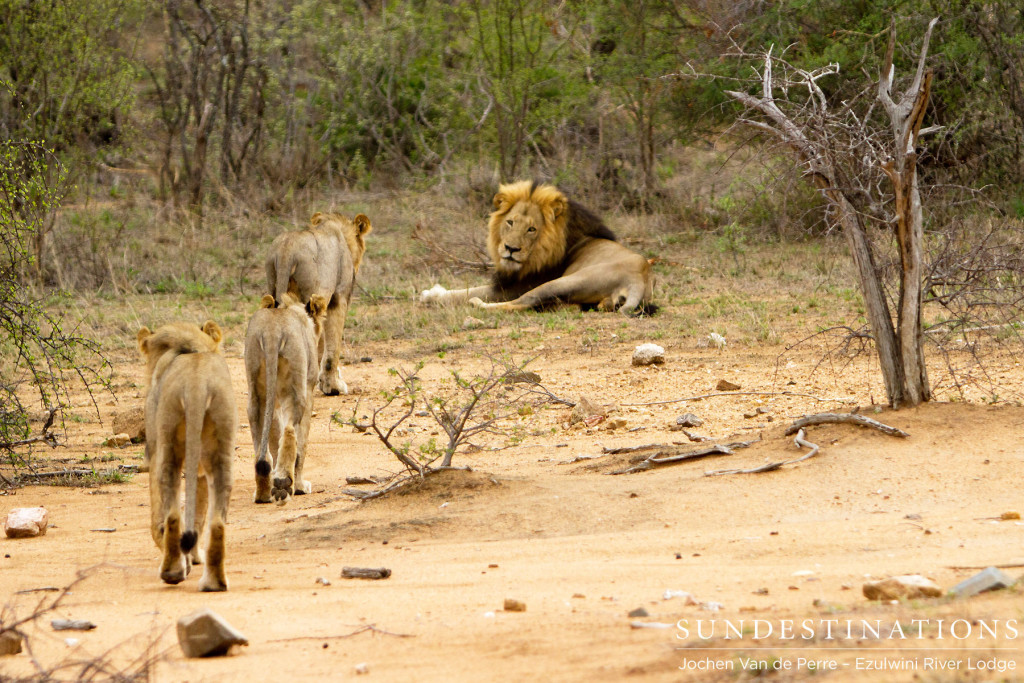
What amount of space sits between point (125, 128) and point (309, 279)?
9.70 m

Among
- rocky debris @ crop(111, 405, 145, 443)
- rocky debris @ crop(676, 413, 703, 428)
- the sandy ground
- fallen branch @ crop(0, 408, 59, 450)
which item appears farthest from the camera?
rocky debris @ crop(111, 405, 145, 443)

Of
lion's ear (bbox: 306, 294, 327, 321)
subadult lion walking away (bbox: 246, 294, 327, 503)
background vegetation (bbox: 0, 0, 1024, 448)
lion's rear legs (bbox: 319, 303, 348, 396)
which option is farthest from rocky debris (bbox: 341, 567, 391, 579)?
background vegetation (bbox: 0, 0, 1024, 448)

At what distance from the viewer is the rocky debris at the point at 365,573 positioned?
504 cm

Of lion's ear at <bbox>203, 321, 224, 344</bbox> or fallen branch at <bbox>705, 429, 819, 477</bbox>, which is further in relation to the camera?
fallen branch at <bbox>705, 429, 819, 477</bbox>

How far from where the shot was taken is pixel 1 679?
3.46 metres

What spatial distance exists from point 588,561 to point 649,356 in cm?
533

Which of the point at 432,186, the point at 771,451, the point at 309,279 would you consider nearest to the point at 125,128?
the point at 432,186

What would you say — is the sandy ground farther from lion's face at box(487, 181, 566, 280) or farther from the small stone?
lion's face at box(487, 181, 566, 280)

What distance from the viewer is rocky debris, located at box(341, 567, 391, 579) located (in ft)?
16.5

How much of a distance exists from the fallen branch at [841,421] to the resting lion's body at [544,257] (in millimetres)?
6371

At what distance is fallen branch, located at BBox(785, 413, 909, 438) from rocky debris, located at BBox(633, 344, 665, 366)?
10.9 ft

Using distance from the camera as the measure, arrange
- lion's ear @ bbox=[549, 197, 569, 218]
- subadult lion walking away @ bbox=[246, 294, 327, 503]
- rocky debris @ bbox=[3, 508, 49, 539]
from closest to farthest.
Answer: rocky debris @ bbox=[3, 508, 49, 539] < subadult lion walking away @ bbox=[246, 294, 327, 503] < lion's ear @ bbox=[549, 197, 569, 218]

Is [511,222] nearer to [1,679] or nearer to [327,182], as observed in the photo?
[327,182]

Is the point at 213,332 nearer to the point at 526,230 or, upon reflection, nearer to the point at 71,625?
the point at 71,625
